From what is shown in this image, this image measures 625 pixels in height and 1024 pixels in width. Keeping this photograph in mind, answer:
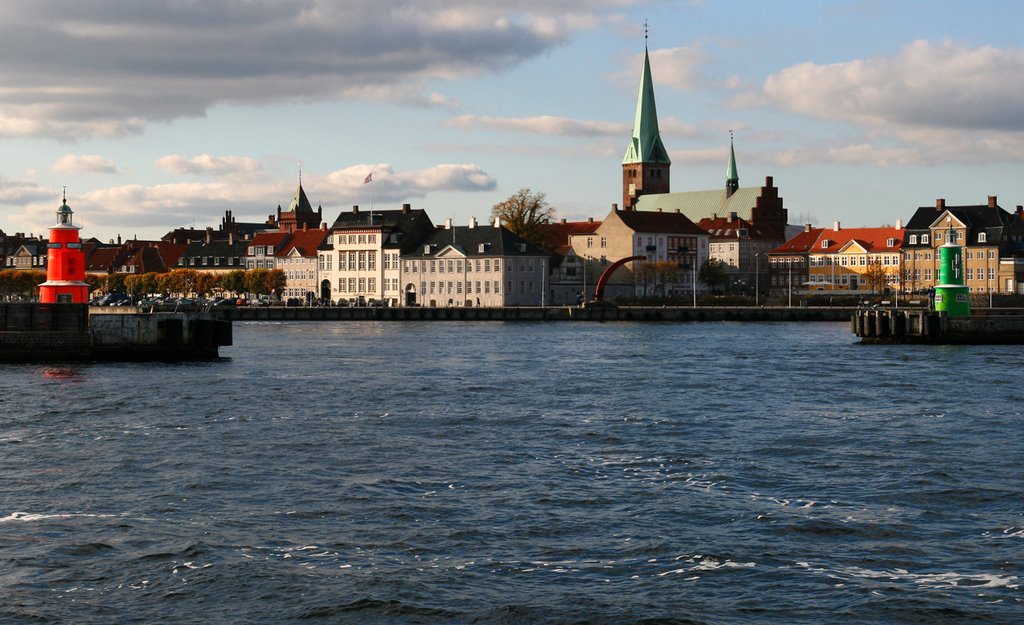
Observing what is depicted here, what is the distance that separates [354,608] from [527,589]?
223 cm

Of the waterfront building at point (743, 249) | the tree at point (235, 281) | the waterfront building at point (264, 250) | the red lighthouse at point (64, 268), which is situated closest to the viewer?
the red lighthouse at point (64, 268)

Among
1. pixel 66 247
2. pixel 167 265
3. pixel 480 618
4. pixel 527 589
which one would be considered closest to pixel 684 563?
pixel 527 589

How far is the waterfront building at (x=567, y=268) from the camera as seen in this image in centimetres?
15450

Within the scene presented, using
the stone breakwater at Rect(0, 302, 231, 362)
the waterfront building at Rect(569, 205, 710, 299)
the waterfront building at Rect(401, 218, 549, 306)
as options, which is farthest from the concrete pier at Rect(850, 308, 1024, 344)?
the waterfront building at Rect(569, 205, 710, 299)

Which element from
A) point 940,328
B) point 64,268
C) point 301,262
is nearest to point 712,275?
point 301,262

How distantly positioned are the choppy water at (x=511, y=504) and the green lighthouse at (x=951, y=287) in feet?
112

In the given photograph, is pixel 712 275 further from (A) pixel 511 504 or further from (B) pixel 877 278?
Result: (A) pixel 511 504

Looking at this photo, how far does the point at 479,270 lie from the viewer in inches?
5723

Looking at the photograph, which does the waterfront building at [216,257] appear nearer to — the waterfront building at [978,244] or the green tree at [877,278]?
the green tree at [877,278]

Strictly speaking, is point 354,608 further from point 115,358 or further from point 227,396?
point 115,358

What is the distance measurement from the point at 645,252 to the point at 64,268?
10646 cm

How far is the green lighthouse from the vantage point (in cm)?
8039

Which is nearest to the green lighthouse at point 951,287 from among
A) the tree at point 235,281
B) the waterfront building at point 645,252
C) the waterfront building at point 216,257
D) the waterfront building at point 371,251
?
the waterfront building at point 645,252

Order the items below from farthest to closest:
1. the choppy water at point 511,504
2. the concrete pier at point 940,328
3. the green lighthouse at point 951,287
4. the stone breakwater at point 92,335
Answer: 1. the green lighthouse at point 951,287
2. the concrete pier at point 940,328
3. the stone breakwater at point 92,335
4. the choppy water at point 511,504
